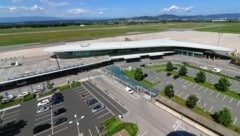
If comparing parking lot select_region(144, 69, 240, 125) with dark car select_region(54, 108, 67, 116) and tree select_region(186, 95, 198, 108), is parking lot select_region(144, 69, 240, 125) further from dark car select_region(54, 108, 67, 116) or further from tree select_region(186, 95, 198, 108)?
dark car select_region(54, 108, 67, 116)

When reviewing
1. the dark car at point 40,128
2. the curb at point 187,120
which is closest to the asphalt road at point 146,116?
the curb at point 187,120

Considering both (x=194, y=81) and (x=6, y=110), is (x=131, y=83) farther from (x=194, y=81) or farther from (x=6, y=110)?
(x=6, y=110)

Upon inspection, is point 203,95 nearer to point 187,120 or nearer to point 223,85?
point 223,85

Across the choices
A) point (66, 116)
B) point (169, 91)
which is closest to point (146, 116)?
point (169, 91)

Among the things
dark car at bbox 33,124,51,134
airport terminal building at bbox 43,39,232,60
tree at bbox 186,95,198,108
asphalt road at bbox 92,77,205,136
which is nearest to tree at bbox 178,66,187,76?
asphalt road at bbox 92,77,205,136

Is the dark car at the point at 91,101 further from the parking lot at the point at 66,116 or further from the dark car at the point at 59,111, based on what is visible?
the dark car at the point at 59,111

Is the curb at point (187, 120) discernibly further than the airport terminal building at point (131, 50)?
No

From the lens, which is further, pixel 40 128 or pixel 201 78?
pixel 201 78
